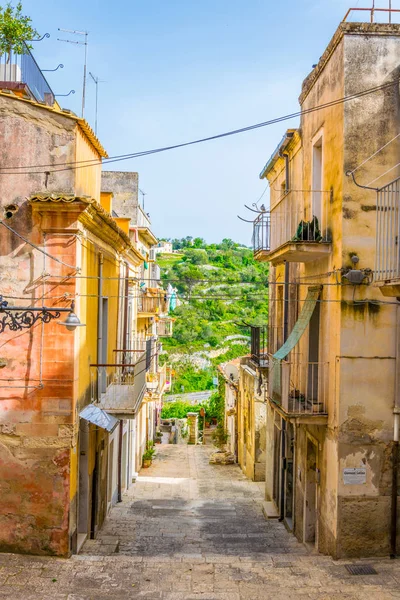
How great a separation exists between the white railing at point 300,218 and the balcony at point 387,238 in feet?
4.59

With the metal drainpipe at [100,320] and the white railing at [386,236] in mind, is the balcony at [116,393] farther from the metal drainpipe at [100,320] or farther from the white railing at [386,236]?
the white railing at [386,236]

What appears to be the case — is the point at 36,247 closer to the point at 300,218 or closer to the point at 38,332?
the point at 38,332

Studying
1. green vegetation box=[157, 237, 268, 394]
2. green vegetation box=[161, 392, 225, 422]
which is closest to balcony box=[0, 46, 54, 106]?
green vegetation box=[161, 392, 225, 422]

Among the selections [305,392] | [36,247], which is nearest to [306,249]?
[305,392]

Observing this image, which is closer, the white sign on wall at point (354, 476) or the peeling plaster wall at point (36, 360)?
the peeling plaster wall at point (36, 360)

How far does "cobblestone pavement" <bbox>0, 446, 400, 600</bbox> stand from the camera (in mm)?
8992

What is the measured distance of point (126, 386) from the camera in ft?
44.9

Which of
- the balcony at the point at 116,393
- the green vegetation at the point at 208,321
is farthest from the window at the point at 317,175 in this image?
the green vegetation at the point at 208,321

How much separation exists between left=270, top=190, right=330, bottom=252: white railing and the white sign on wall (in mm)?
4179

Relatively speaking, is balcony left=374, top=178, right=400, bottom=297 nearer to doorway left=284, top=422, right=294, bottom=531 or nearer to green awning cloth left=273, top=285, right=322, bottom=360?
green awning cloth left=273, top=285, right=322, bottom=360

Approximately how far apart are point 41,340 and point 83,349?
1.20m

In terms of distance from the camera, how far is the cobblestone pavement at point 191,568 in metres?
8.99

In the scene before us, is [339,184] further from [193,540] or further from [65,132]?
[193,540]

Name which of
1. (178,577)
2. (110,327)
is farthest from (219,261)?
(178,577)
